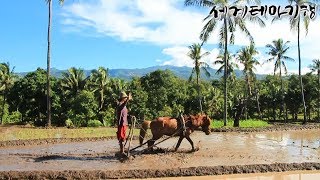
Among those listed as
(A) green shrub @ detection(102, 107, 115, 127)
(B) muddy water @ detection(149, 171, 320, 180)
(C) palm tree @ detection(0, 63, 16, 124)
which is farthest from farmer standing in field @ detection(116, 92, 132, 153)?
(C) palm tree @ detection(0, 63, 16, 124)

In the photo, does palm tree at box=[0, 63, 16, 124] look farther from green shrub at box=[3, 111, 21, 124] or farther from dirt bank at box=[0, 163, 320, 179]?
dirt bank at box=[0, 163, 320, 179]

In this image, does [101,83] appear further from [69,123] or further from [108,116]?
[69,123]

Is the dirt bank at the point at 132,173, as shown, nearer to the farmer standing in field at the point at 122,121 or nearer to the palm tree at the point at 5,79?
the farmer standing in field at the point at 122,121

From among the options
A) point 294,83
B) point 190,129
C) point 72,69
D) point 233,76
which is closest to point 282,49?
point 233,76

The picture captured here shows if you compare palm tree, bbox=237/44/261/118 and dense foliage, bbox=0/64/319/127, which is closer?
dense foliage, bbox=0/64/319/127

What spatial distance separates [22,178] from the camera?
10305 mm

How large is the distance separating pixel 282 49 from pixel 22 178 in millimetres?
46483

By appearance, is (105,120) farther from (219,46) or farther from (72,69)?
(219,46)

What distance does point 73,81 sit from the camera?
1670 inches

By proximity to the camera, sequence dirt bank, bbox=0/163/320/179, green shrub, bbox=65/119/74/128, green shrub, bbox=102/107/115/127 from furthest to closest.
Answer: green shrub, bbox=102/107/115/127 < green shrub, bbox=65/119/74/128 < dirt bank, bbox=0/163/320/179

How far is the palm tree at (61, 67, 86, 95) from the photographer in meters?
42.3

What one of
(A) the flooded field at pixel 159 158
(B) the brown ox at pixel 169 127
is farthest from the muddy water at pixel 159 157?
(B) the brown ox at pixel 169 127

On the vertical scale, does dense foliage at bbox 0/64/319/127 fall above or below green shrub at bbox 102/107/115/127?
above

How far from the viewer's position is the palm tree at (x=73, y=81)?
139 ft
